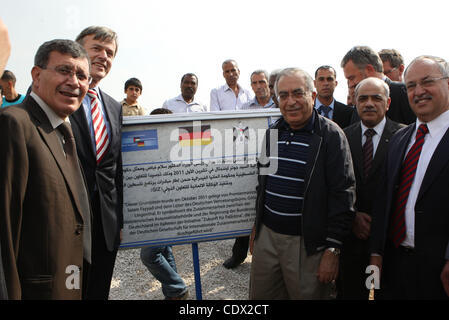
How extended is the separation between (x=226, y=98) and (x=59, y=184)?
15.1 feet

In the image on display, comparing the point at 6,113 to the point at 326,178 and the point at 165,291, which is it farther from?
the point at 165,291

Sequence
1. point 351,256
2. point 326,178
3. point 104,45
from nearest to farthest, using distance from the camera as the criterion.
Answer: point 326,178 < point 104,45 < point 351,256

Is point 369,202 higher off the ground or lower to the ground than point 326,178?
lower

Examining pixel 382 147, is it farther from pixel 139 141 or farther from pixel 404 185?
pixel 139 141

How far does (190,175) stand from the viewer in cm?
288

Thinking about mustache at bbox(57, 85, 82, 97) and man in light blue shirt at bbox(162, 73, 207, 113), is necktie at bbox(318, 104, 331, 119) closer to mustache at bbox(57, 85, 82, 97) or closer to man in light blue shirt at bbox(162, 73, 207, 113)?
man in light blue shirt at bbox(162, 73, 207, 113)

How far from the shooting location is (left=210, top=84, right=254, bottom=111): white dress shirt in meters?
6.04

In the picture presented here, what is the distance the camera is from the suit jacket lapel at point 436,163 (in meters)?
1.98

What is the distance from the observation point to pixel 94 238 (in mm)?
2447

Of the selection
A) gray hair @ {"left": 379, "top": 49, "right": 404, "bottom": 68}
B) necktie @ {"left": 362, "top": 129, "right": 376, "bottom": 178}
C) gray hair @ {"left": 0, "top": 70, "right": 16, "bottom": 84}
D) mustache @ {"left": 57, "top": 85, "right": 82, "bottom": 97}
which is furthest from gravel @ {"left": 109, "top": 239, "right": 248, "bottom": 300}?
gray hair @ {"left": 0, "top": 70, "right": 16, "bottom": 84}

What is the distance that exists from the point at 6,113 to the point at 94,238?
1.19 metres

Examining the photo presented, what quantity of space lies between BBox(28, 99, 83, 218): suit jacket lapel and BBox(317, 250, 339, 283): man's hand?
1759 mm

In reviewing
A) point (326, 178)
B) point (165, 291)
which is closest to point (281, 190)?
point (326, 178)

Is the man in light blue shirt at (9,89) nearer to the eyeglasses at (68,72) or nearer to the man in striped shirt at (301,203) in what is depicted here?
the eyeglasses at (68,72)
